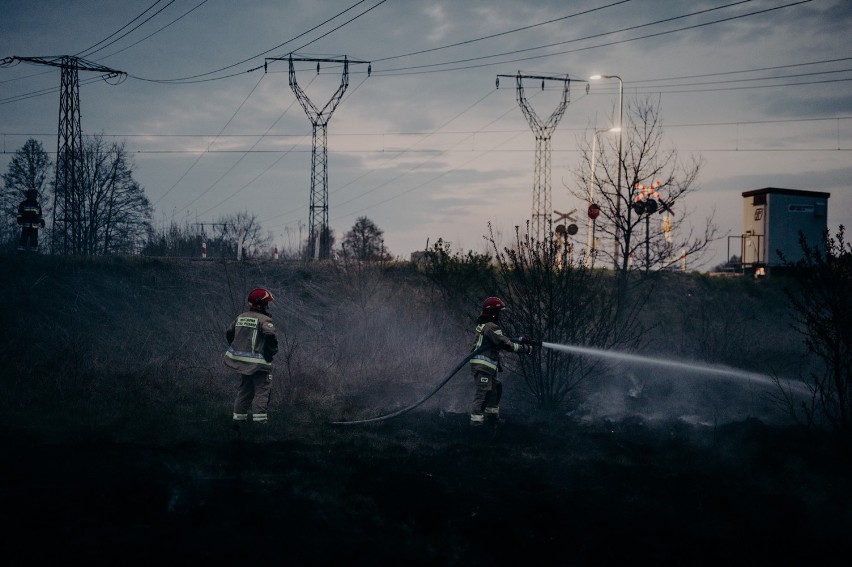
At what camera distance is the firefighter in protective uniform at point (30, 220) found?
19.1 m

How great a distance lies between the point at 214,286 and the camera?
2052 cm

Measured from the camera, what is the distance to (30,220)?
19.5 meters

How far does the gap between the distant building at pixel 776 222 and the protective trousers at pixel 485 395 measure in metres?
21.1

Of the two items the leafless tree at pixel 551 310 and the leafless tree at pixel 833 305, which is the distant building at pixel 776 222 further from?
the leafless tree at pixel 833 305

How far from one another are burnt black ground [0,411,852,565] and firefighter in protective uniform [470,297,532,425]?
1.15 feet

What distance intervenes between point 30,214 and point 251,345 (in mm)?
14955

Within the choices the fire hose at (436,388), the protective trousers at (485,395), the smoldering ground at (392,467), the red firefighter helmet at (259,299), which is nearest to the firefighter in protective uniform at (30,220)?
the smoldering ground at (392,467)

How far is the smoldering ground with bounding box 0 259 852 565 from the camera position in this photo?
4922mm

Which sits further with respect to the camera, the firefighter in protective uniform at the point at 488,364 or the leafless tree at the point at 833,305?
the firefighter in protective uniform at the point at 488,364

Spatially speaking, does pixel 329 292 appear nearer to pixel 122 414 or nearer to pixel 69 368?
pixel 69 368

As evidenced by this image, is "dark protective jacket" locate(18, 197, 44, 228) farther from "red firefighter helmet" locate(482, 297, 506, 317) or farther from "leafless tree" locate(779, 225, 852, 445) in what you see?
"leafless tree" locate(779, 225, 852, 445)

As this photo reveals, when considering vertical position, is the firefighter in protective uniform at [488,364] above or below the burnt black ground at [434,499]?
above

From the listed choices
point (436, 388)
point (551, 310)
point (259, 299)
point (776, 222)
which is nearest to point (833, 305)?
point (551, 310)

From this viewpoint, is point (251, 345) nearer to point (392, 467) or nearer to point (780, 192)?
point (392, 467)
